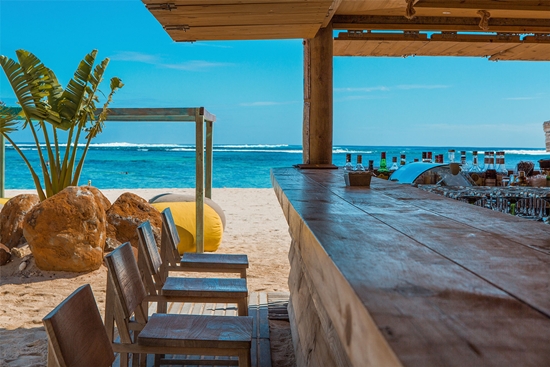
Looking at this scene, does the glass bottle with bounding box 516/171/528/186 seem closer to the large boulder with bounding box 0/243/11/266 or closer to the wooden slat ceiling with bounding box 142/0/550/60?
the wooden slat ceiling with bounding box 142/0/550/60

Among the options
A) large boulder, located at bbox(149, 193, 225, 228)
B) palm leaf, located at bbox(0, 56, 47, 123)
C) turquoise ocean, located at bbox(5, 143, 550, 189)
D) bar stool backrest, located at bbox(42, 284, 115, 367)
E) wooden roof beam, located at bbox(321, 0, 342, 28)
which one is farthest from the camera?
turquoise ocean, located at bbox(5, 143, 550, 189)

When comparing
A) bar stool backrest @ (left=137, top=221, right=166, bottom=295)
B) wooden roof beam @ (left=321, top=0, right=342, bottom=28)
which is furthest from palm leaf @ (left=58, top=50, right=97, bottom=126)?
bar stool backrest @ (left=137, top=221, right=166, bottom=295)

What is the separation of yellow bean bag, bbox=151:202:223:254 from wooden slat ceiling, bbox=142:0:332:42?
2.63 metres

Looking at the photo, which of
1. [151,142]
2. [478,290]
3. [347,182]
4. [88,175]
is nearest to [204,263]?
[347,182]

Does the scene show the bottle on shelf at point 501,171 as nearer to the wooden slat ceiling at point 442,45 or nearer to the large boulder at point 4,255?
the wooden slat ceiling at point 442,45

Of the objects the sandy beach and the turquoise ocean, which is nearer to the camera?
the sandy beach

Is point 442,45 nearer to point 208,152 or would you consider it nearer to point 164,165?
point 208,152

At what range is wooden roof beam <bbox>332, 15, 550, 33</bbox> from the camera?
4.41m

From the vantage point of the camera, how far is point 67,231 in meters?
5.05

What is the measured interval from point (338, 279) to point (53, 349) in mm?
701

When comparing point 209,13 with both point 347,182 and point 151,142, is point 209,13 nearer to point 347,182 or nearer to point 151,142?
point 347,182

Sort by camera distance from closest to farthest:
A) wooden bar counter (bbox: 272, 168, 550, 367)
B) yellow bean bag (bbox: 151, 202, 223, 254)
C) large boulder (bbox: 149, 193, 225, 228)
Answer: wooden bar counter (bbox: 272, 168, 550, 367)
yellow bean bag (bbox: 151, 202, 223, 254)
large boulder (bbox: 149, 193, 225, 228)

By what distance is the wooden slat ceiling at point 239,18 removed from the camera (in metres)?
3.32

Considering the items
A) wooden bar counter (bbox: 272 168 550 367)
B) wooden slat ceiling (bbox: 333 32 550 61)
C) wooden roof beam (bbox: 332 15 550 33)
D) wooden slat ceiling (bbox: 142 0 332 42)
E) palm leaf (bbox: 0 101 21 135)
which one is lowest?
wooden bar counter (bbox: 272 168 550 367)
